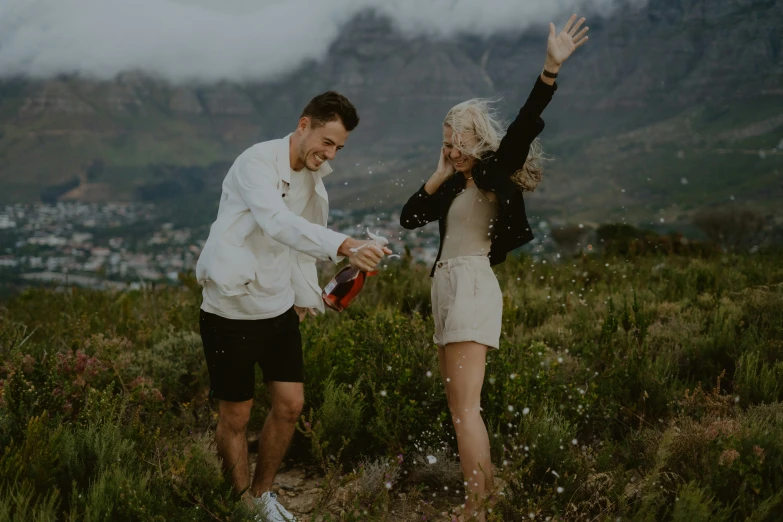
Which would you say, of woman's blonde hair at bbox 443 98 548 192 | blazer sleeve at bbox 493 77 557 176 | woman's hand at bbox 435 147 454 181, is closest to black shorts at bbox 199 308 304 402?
woman's hand at bbox 435 147 454 181

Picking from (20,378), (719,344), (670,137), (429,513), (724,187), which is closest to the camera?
(429,513)

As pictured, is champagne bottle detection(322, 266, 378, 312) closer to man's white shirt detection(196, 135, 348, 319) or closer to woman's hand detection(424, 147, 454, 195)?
man's white shirt detection(196, 135, 348, 319)

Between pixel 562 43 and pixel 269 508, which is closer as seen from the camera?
pixel 562 43

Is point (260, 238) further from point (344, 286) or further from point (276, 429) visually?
point (276, 429)

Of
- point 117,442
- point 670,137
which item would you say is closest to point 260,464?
point 117,442

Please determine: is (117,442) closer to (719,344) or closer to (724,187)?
(719,344)

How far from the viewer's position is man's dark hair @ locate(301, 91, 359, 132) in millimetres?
3537

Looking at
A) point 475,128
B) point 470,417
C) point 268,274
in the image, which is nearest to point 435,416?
point 470,417

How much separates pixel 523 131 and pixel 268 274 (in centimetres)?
160

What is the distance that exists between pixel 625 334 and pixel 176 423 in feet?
13.3

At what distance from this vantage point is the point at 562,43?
3389 mm

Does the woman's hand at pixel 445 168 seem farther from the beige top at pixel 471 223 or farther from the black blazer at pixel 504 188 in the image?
the beige top at pixel 471 223

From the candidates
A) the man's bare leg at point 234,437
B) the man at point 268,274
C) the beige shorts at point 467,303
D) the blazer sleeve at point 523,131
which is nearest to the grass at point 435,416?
the man's bare leg at point 234,437

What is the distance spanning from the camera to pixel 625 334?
19.4 feet
